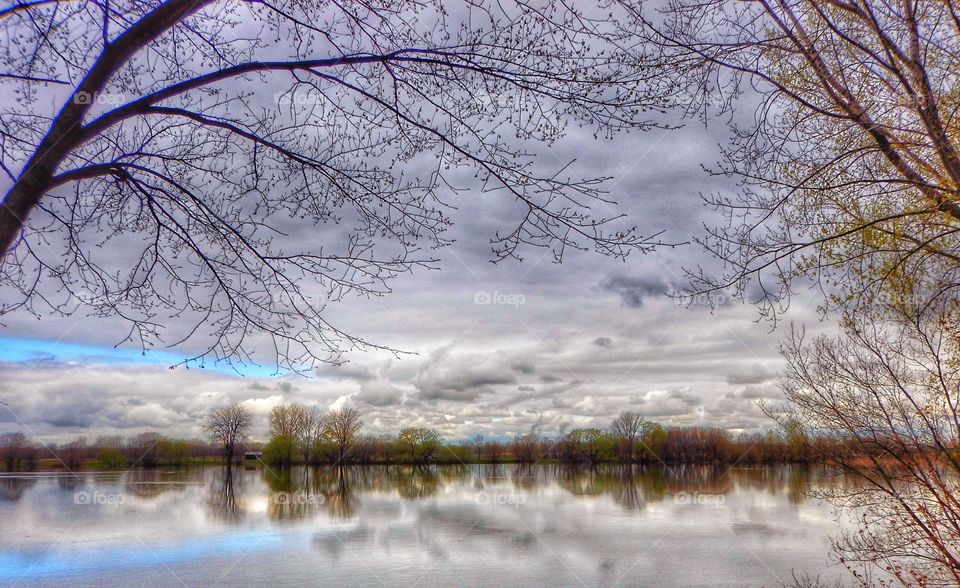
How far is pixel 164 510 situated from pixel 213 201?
2856cm

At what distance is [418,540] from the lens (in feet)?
63.9

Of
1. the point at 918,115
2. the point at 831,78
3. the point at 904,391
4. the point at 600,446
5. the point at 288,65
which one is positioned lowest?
the point at 600,446

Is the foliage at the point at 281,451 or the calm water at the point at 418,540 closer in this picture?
the calm water at the point at 418,540

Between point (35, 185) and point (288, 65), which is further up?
point (288, 65)

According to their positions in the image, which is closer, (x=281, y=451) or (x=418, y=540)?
(x=418, y=540)

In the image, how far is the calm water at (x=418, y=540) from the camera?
1500 centimetres

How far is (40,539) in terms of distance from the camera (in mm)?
20484

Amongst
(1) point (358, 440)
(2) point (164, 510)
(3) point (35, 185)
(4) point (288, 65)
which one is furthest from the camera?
(1) point (358, 440)

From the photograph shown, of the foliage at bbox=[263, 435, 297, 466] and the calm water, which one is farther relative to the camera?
the foliage at bbox=[263, 435, 297, 466]

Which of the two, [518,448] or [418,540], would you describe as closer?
[418,540]

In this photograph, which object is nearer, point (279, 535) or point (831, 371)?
point (831, 371)

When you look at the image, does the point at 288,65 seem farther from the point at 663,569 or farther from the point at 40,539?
the point at 40,539

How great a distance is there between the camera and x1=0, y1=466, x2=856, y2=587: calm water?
15000mm

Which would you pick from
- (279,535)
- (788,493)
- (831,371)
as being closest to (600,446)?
(788,493)
